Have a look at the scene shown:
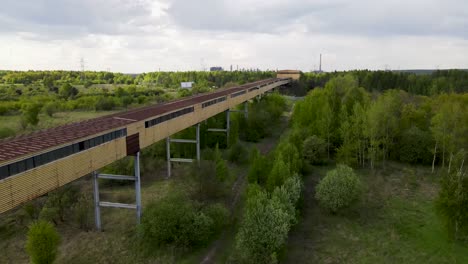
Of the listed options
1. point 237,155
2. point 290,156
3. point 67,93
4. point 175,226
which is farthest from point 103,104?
point 175,226

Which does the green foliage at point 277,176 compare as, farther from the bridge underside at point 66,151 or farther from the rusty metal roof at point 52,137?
the rusty metal roof at point 52,137

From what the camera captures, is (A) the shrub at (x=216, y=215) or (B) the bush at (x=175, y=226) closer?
(B) the bush at (x=175, y=226)

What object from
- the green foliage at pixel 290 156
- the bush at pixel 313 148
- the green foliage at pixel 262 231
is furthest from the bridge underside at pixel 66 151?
the bush at pixel 313 148

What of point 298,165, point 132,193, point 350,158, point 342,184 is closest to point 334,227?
point 342,184

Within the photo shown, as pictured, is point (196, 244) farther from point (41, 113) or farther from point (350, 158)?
point (41, 113)

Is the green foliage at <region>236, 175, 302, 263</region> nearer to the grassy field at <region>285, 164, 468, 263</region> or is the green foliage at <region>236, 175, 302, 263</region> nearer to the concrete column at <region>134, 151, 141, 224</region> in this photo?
the grassy field at <region>285, 164, 468, 263</region>

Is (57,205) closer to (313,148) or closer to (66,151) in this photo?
(66,151)
